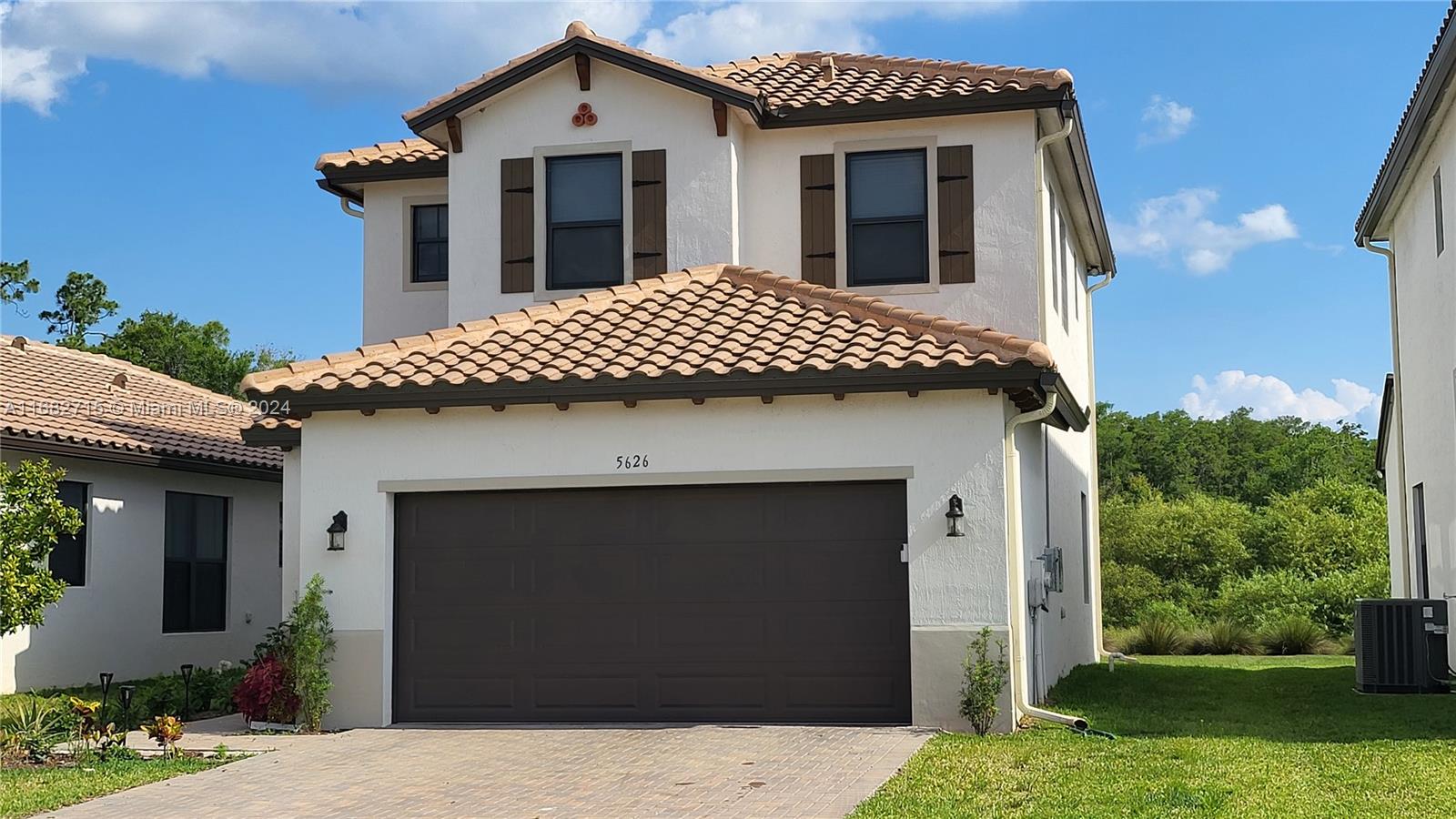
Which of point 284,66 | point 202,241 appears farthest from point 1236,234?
point 284,66

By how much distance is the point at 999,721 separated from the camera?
13.8 meters

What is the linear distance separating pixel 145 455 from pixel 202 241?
89.5 feet

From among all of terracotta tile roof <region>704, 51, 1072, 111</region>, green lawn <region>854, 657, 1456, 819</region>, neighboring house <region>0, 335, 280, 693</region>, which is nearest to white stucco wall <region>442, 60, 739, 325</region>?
terracotta tile roof <region>704, 51, 1072, 111</region>

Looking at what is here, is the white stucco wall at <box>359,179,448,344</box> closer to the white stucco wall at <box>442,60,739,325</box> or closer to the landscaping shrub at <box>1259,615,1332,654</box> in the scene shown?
the white stucco wall at <box>442,60,739,325</box>

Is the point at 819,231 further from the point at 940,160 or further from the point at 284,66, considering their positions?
the point at 284,66

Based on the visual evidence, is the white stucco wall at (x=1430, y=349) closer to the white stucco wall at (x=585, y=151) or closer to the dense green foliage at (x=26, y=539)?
the white stucco wall at (x=585, y=151)

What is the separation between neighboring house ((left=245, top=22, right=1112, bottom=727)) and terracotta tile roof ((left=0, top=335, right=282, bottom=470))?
341 centimetres

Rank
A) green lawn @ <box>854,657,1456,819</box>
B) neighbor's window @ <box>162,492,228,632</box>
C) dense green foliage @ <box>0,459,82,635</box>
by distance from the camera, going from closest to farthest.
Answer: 1. green lawn @ <box>854,657,1456,819</box>
2. dense green foliage @ <box>0,459,82,635</box>
3. neighbor's window @ <box>162,492,228,632</box>

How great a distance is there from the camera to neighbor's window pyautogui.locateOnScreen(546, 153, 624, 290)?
18.4 metres

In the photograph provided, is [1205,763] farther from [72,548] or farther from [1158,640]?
[1158,640]

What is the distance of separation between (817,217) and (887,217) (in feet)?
2.71

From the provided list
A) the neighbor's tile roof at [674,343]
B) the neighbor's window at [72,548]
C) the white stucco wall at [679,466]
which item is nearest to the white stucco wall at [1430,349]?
the neighbor's tile roof at [674,343]

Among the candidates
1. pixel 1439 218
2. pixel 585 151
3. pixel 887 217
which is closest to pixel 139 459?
pixel 585 151

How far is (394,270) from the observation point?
2053 cm
